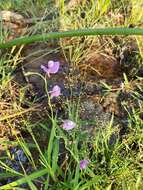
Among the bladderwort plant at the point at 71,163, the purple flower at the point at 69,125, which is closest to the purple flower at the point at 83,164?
the bladderwort plant at the point at 71,163

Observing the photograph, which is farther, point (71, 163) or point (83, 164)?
point (71, 163)

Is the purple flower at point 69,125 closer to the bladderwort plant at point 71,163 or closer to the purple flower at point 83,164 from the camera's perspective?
the bladderwort plant at point 71,163

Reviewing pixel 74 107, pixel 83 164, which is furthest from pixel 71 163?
pixel 74 107

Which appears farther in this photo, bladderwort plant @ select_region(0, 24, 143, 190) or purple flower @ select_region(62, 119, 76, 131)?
purple flower @ select_region(62, 119, 76, 131)

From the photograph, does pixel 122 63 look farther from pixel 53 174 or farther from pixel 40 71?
pixel 53 174

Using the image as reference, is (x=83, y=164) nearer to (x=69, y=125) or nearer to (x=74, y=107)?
(x=69, y=125)

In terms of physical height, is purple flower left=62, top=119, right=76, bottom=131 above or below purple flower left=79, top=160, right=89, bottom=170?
above

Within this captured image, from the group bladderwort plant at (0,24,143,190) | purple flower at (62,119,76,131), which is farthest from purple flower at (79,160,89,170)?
purple flower at (62,119,76,131)

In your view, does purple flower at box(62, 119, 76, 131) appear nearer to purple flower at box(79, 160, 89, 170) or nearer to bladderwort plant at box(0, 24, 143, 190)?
bladderwort plant at box(0, 24, 143, 190)
